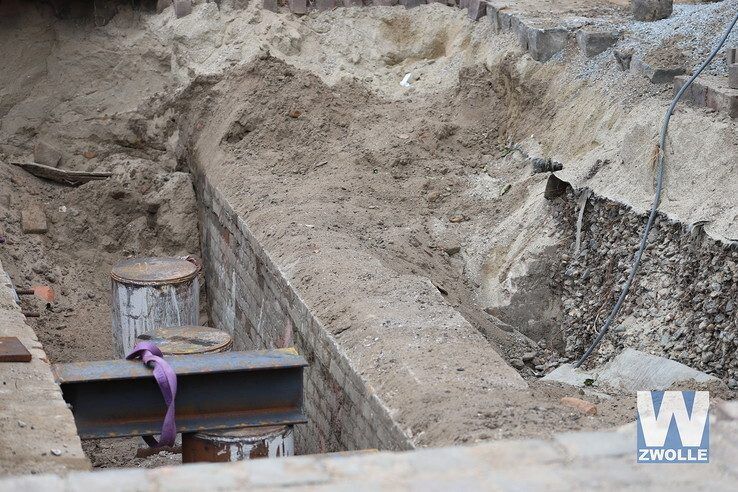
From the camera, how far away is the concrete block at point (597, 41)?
8688mm

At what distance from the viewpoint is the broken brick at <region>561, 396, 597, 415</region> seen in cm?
525

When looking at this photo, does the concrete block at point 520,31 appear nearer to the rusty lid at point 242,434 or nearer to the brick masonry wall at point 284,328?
the brick masonry wall at point 284,328

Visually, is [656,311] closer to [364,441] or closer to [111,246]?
[364,441]

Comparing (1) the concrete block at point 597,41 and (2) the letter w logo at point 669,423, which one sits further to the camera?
(1) the concrete block at point 597,41

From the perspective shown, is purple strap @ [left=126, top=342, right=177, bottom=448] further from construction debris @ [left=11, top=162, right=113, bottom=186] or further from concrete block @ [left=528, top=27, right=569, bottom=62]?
construction debris @ [left=11, top=162, right=113, bottom=186]

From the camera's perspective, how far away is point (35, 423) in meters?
4.93

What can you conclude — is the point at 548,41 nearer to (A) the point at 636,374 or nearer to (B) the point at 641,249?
(B) the point at 641,249

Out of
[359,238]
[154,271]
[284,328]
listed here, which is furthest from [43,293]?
[359,238]

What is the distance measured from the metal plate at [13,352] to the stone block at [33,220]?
14.0 feet

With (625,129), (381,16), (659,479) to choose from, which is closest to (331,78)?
(381,16)

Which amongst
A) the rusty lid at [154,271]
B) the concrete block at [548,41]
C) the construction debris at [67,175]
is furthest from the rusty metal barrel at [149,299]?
the concrete block at [548,41]

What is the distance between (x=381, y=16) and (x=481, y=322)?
4810 mm

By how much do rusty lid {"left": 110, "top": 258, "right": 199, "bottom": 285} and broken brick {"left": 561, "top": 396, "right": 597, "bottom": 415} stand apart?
353 centimetres

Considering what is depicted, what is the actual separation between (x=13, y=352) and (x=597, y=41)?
525 cm
